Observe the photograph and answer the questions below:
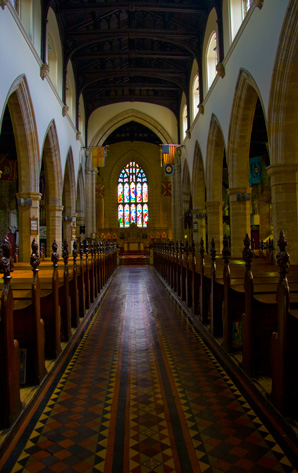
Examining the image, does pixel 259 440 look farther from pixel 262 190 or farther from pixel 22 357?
pixel 262 190

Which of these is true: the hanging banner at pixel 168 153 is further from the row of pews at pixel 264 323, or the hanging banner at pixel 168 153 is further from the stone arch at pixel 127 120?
the row of pews at pixel 264 323

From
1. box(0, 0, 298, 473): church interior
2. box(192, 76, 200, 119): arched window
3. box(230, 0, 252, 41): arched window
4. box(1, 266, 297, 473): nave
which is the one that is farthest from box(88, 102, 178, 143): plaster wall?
box(1, 266, 297, 473): nave

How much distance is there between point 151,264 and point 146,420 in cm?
1903

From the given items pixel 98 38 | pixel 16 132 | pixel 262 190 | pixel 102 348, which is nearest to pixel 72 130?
pixel 98 38

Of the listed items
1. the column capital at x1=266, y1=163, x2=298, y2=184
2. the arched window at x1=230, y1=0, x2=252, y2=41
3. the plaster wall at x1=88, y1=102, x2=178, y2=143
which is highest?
the plaster wall at x1=88, y1=102, x2=178, y2=143

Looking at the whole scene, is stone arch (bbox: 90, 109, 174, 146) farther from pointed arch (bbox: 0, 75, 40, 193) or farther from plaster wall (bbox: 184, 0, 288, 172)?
pointed arch (bbox: 0, 75, 40, 193)

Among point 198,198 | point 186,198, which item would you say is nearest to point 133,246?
point 186,198

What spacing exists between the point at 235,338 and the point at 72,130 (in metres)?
15.4

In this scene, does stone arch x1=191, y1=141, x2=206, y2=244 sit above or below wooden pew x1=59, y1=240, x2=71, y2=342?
above

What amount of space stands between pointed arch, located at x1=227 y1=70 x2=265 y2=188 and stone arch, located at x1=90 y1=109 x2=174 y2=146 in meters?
11.8

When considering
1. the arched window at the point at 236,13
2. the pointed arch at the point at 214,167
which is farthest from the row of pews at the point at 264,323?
the pointed arch at the point at 214,167

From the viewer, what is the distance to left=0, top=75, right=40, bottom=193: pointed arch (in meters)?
10.1

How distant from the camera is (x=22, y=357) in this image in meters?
3.23

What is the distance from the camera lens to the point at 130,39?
16.1m
